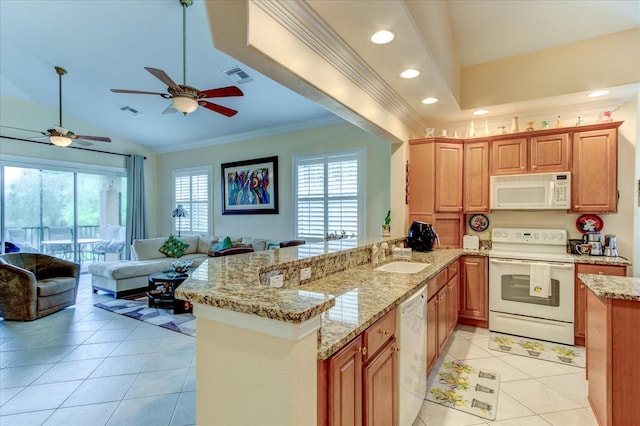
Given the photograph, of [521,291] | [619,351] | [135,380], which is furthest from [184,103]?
[521,291]

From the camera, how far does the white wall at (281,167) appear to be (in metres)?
4.90

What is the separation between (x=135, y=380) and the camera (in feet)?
8.66

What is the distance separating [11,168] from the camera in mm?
6008

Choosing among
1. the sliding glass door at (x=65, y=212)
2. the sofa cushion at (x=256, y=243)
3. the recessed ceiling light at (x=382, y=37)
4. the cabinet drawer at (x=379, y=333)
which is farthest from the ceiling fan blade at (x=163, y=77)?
the sliding glass door at (x=65, y=212)

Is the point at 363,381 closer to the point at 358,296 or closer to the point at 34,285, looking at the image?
the point at 358,296

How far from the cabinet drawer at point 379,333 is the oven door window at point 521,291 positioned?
2.58m

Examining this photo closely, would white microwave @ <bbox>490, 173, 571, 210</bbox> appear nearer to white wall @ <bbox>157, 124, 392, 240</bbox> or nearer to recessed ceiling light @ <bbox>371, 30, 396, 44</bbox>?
white wall @ <bbox>157, 124, 392, 240</bbox>

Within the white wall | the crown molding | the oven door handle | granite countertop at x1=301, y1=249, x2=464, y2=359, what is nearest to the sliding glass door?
the white wall

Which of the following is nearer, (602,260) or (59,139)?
(602,260)

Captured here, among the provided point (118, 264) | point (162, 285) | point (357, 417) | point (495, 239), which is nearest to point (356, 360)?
point (357, 417)

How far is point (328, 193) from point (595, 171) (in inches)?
136

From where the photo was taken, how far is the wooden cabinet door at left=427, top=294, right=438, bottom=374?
2.39 m

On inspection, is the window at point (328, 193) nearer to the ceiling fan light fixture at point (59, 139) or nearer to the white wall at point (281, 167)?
the white wall at point (281, 167)

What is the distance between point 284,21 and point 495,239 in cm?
371
